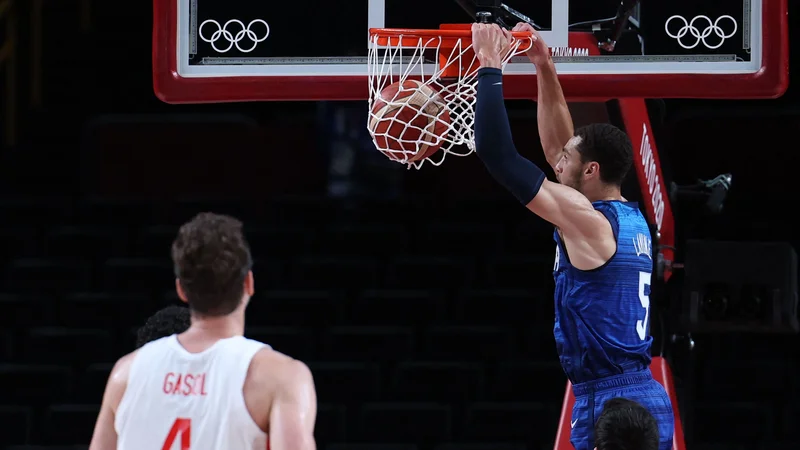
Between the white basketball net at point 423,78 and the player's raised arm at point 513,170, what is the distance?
0.26m

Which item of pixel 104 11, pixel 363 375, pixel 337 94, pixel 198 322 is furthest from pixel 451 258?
pixel 198 322

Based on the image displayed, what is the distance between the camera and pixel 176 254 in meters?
2.59

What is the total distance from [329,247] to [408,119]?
479 cm

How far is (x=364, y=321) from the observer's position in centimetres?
825

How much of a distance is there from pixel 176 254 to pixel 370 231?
595 cm

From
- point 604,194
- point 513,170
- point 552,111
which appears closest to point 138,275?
point 552,111

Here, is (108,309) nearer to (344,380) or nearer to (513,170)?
(344,380)

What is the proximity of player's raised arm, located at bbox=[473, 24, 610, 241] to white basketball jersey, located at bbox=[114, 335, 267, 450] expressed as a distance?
121cm

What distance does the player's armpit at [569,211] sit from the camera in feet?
11.7

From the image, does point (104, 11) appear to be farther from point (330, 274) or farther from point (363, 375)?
point (363, 375)

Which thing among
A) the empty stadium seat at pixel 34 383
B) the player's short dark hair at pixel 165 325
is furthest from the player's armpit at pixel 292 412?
the empty stadium seat at pixel 34 383

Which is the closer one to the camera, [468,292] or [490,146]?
[490,146]

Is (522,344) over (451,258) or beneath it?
beneath

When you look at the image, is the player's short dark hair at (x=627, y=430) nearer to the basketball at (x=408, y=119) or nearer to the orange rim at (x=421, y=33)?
the basketball at (x=408, y=119)
